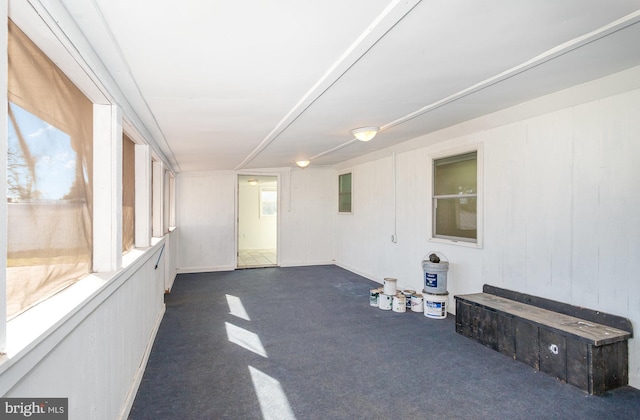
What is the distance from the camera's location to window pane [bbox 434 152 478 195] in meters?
4.17

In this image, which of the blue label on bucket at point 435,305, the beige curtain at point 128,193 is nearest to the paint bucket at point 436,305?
the blue label on bucket at point 435,305

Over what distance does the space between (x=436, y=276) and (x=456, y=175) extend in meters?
1.36

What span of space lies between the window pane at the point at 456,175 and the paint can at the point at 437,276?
1.00 meters

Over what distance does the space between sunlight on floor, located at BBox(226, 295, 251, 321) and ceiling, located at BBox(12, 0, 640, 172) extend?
8.00 feet

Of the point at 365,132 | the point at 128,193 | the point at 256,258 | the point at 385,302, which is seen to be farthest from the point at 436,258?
the point at 256,258

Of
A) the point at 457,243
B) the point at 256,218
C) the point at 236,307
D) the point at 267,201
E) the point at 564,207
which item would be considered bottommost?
the point at 236,307

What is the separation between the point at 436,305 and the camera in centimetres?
421

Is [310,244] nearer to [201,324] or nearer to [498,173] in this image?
[201,324]

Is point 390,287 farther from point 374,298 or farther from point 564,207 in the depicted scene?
point 564,207

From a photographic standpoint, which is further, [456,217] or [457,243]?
[456,217]

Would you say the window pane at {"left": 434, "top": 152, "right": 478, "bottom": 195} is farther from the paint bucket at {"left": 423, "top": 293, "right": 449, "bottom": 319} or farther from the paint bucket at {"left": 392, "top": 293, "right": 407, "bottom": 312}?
the paint bucket at {"left": 392, "top": 293, "right": 407, "bottom": 312}

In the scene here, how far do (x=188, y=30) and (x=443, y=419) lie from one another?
2.73 meters

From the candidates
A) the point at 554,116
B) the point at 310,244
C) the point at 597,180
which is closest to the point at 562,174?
the point at 597,180

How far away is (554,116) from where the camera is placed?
3119mm
